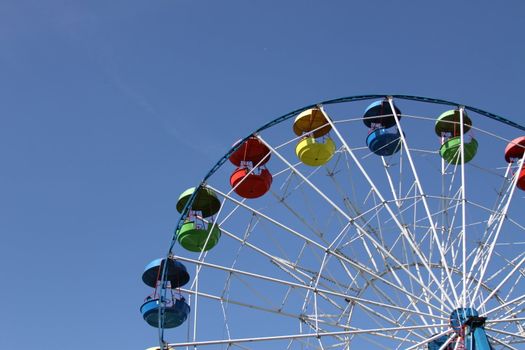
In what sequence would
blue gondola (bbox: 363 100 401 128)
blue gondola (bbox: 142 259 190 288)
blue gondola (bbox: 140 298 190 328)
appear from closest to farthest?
blue gondola (bbox: 140 298 190 328), blue gondola (bbox: 142 259 190 288), blue gondola (bbox: 363 100 401 128)

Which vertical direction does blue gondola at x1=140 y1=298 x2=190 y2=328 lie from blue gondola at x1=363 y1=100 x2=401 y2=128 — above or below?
below

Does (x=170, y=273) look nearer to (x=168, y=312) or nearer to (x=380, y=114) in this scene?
(x=168, y=312)

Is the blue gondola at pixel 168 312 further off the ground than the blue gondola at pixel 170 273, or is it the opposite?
the blue gondola at pixel 170 273

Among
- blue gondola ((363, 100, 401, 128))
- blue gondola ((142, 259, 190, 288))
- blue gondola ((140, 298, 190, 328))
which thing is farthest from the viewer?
blue gondola ((363, 100, 401, 128))

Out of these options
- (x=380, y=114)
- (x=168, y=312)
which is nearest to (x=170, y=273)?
(x=168, y=312)

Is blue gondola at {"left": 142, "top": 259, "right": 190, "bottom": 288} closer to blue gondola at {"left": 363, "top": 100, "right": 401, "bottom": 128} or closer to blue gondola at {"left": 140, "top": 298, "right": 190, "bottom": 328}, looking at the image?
blue gondola at {"left": 140, "top": 298, "right": 190, "bottom": 328}

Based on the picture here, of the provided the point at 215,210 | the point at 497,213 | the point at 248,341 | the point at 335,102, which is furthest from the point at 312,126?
the point at 248,341

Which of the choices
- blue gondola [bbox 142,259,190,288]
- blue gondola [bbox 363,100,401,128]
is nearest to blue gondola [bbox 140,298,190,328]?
blue gondola [bbox 142,259,190,288]

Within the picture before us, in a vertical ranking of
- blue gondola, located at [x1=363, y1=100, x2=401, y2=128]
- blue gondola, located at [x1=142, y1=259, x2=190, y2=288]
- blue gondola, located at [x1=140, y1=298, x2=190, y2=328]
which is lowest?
blue gondola, located at [x1=140, y1=298, x2=190, y2=328]

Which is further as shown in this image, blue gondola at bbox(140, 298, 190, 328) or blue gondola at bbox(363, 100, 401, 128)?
blue gondola at bbox(363, 100, 401, 128)

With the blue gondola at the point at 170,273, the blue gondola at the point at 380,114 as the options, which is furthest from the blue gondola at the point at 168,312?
the blue gondola at the point at 380,114

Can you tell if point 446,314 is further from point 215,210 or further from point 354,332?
point 215,210

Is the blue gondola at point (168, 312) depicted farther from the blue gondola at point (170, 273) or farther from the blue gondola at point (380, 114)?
the blue gondola at point (380, 114)

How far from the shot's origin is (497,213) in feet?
63.6
